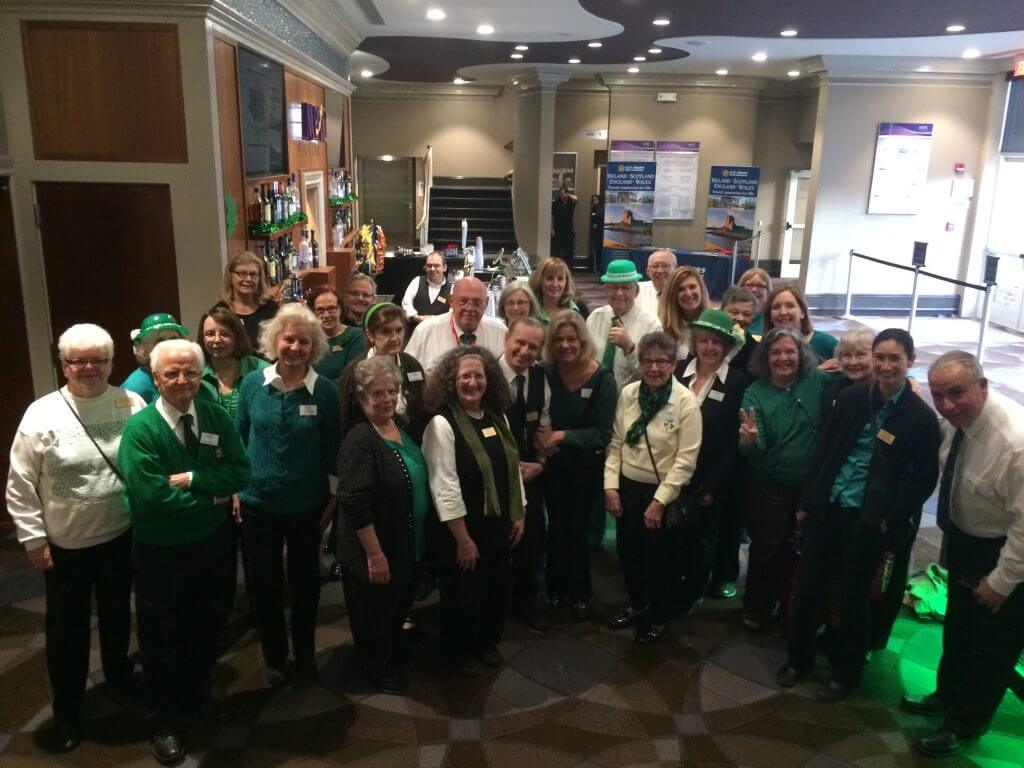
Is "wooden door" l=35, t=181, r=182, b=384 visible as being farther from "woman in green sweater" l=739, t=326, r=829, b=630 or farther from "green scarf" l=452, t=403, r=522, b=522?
"woman in green sweater" l=739, t=326, r=829, b=630

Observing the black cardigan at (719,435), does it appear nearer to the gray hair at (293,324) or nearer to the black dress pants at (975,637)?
the black dress pants at (975,637)

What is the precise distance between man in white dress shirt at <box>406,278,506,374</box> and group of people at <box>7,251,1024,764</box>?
1.19 feet

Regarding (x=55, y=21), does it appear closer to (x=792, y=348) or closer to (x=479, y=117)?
(x=792, y=348)

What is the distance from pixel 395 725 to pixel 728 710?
1.30 m

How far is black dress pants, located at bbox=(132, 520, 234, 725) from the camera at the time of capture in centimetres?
263

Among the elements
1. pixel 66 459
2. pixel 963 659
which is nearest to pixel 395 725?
pixel 66 459

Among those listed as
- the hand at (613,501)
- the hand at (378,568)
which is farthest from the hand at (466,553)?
the hand at (613,501)

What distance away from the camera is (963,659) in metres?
2.88

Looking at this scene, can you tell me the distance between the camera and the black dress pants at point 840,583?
2945mm

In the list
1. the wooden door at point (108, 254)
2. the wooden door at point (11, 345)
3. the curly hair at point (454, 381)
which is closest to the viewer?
the curly hair at point (454, 381)

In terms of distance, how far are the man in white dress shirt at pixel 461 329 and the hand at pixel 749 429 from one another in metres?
1.31

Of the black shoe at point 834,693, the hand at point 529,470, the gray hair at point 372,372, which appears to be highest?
the gray hair at point 372,372

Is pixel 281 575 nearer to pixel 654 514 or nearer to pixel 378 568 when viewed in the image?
pixel 378 568

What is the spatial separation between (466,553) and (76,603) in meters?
1.38
